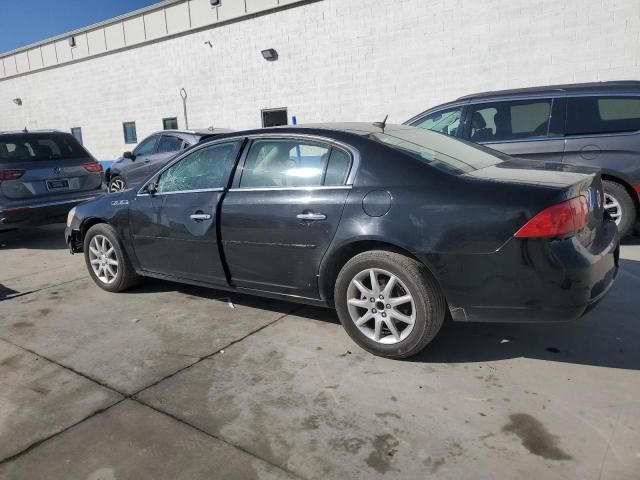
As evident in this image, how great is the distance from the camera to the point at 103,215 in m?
4.86

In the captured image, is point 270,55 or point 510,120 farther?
point 270,55

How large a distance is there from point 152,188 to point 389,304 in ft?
8.09

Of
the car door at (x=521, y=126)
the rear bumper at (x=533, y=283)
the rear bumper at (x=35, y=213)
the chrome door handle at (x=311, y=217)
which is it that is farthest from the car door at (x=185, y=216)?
the car door at (x=521, y=126)

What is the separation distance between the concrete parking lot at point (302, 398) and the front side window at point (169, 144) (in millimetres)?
5919

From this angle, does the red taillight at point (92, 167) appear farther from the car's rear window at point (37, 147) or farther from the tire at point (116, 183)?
the tire at point (116, 183)

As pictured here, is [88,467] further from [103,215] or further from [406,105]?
[406,105]

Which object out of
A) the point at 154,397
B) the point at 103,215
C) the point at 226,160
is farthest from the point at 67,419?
the point at 103,215

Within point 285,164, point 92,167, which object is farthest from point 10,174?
point 285,164

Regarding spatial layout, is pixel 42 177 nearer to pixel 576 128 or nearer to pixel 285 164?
pixel 285 164

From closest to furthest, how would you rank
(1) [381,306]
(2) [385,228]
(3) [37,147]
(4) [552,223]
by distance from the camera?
1. (4) [552,223]
2. (2) [385,228]
3. (1) [381,306]
4. (3) [37,147]

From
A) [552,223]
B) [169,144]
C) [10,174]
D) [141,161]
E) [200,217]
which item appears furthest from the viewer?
[141,161]

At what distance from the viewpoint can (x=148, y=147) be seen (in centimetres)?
1049

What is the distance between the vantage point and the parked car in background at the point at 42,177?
6898 mm

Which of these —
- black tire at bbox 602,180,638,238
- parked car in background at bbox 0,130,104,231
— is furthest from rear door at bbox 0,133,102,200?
black tire at bbox 602,180,638,238
